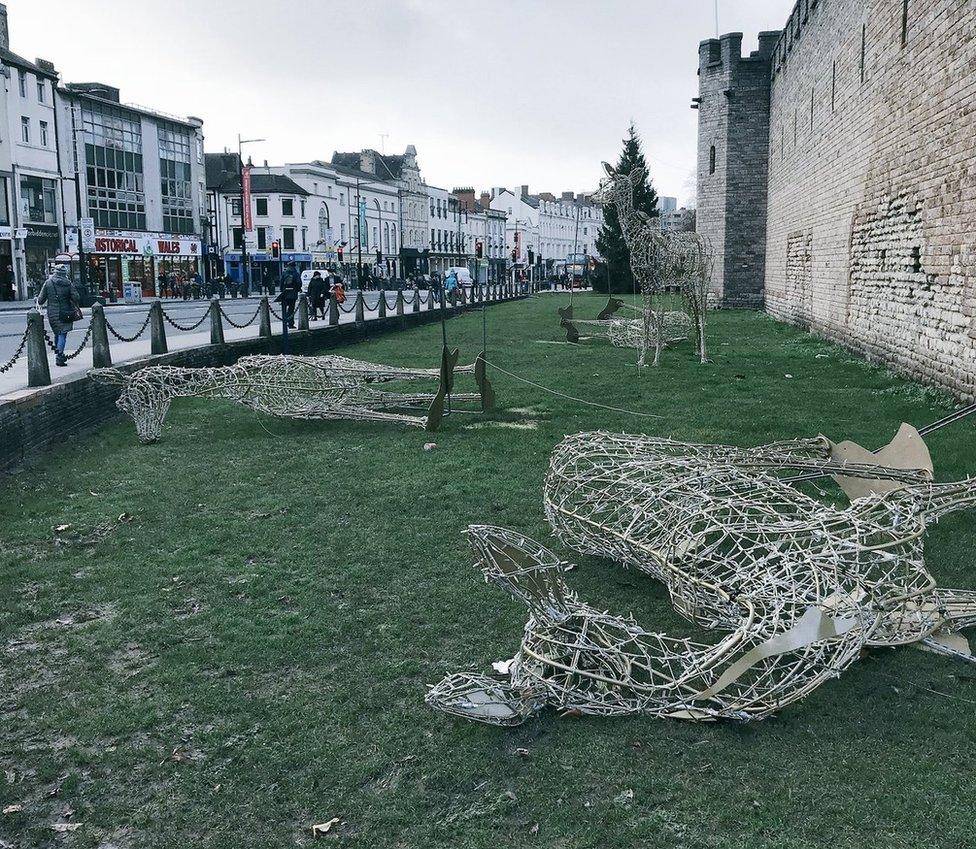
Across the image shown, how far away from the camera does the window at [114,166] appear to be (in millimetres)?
51969

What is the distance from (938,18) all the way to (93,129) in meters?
51.0

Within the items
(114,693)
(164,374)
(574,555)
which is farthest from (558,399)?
(114,693)

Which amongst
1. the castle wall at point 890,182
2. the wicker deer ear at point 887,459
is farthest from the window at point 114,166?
the wicker deer ear at point 887,459

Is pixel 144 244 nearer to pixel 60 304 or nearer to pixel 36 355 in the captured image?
pixel 60 304

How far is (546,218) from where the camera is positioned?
121875mm

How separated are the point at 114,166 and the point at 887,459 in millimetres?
56188

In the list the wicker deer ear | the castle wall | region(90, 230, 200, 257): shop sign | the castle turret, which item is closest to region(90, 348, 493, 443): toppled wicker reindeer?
the wicker deer ear

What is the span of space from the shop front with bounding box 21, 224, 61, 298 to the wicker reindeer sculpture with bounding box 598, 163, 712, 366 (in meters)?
35.6

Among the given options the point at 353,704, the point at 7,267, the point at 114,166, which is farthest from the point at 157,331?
the point at 114,166

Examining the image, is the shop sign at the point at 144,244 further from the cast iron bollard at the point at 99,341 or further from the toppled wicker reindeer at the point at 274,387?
the toppled wicker reindeer at the point at 274,387

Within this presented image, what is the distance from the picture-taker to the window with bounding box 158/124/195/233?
58.0 meters

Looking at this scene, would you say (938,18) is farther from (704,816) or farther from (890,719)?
(704,816)

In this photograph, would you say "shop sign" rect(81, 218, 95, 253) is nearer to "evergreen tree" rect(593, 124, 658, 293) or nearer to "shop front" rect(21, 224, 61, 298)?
"shop front" rect(21, 224, 61, 298)

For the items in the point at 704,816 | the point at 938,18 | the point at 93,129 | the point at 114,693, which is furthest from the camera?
the point at 93,129
